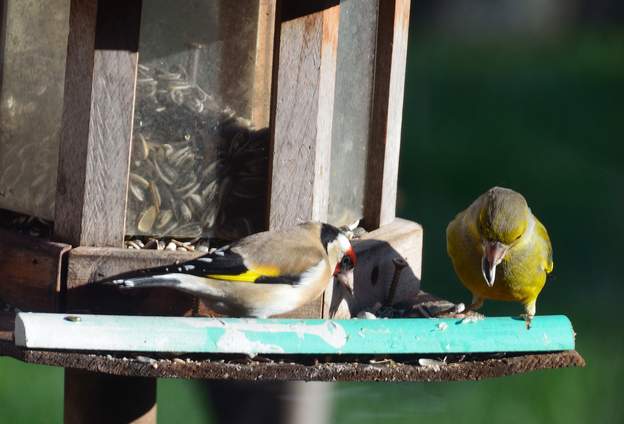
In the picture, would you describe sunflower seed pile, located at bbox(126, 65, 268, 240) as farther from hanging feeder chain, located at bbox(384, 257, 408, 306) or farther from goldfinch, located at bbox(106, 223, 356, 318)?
hanging feeder chain, located at bbox(384, 257, 408, 306)

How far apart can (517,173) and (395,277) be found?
570 centimetres

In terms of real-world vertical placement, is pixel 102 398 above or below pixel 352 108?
below

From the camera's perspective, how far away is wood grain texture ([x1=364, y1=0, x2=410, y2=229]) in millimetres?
4371

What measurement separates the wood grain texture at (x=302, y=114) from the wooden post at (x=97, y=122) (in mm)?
446

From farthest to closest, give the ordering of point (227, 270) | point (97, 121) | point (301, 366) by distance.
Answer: point (97, 121)
point (227, 270)
point (301, 366)

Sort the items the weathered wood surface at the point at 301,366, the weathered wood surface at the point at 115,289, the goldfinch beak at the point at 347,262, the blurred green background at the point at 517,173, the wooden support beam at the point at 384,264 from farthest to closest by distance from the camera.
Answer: the blurred green background at the point at 517,173, the wooden support beam at the point at 384,264, the goldfinch beak at the point at 347,262, the weathered wood surface at the point at 115,289, the weathered wood surface at the point at 301,366

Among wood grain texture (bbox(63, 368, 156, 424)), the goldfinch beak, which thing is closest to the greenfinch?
the goldfinch beak

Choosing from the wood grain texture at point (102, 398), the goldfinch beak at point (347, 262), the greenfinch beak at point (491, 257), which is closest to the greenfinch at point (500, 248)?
the greenfinch beak at point (491, 257)

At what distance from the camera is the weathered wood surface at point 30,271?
3.89 meters

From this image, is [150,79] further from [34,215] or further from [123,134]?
[34,215]

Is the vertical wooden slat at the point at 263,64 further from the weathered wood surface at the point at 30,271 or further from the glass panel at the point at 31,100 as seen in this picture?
the weathered wood surface at the point at 30,271

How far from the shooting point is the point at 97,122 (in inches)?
151

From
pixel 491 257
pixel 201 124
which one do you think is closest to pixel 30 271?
pixel 201 124

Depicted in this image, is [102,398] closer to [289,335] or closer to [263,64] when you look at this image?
[289,335]
